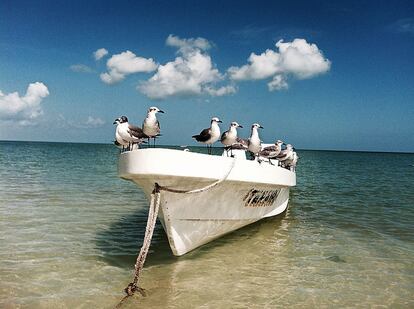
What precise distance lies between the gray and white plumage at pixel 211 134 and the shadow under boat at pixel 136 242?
2.27 metres

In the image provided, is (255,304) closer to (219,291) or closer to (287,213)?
(219,291)

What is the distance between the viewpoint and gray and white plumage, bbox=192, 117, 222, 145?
833 cm

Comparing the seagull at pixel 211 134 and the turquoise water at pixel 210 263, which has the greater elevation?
the seagull at pixel 211 134

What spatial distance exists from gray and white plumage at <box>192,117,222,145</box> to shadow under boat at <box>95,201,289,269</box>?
89.3 inches

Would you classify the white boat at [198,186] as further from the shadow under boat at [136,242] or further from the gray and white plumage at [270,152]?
the gray and white plumage at [270,152]

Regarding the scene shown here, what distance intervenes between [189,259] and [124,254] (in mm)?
1407

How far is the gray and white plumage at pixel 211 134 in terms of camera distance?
8328 mm

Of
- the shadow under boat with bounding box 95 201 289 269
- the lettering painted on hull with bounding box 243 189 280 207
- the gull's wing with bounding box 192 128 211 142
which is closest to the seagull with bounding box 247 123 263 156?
the lettering painted on hull with bounding box 243 189 280 207

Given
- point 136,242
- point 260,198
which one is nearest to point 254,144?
point 260,198

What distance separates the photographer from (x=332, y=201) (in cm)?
1845

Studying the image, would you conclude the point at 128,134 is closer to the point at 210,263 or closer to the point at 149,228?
the point at 149,228

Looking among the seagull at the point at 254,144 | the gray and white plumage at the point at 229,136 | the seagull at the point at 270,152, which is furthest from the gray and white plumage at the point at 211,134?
the seagull at the point at 270,152

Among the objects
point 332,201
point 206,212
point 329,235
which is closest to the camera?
point 206,212

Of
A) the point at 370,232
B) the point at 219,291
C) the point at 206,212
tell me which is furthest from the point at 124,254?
the point at 370,232
